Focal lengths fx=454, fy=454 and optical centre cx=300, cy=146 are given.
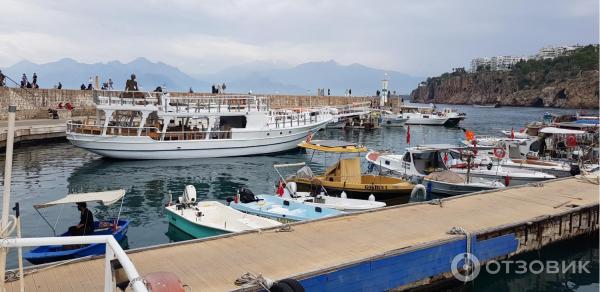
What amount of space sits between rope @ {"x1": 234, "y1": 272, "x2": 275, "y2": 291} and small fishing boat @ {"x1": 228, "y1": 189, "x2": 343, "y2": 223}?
603cm

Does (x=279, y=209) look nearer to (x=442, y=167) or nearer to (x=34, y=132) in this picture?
(x=442, y=167)

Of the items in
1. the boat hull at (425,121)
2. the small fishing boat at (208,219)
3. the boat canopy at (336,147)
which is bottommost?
the small fishing boat at (208,219)

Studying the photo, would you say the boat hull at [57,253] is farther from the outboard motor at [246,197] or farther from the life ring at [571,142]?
the life ring at [571,142]

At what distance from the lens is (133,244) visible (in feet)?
45.1

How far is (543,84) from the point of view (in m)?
154

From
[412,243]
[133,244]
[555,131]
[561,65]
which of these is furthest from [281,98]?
[561,65]

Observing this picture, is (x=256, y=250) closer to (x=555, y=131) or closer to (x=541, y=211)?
(x=541, y=211)

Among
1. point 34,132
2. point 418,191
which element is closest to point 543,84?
point 418,191

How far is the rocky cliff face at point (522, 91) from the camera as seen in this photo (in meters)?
132

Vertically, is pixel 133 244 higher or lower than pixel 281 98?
lower

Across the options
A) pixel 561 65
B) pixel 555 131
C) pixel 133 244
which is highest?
pixel 561 65

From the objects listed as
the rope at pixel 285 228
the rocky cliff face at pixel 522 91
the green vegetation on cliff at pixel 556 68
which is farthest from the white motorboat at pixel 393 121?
the green vegetation on cliff at pixel 556 68

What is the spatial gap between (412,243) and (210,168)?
19428mm

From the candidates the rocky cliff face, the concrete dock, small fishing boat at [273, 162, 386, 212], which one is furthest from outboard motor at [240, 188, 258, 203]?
the rocky cliff face
